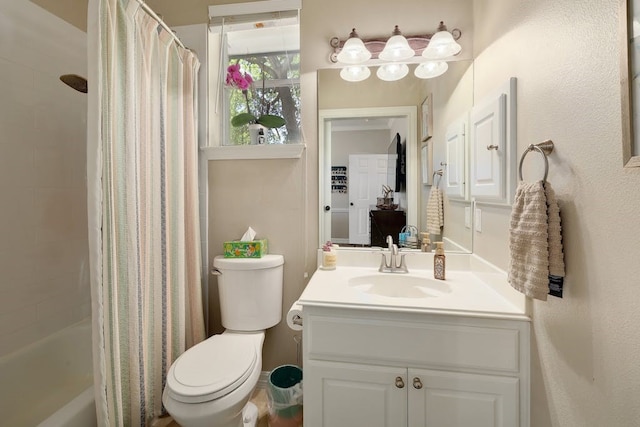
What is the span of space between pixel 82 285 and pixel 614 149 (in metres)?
2.31

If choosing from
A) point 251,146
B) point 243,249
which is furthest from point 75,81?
point 243,249

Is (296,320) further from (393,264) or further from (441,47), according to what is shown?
(441,47)

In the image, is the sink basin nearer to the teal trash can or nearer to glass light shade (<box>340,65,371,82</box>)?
the teal trash can

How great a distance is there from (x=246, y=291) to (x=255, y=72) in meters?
1.34

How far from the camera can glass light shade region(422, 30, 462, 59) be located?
141 centimetres

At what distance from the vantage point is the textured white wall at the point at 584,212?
594 mm

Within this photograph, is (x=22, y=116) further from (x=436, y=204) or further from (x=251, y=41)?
(x=436, y=204)

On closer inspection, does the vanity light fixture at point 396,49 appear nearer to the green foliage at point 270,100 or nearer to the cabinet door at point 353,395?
the green foliage at point 270,100

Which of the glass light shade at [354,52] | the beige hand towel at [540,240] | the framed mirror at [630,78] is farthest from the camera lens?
the glass light shade at [354,52]

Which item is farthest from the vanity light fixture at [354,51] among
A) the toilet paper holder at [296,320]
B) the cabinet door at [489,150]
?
the toilet paper holder at [296,320]

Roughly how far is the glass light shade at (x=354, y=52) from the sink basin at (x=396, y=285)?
45.7 inches

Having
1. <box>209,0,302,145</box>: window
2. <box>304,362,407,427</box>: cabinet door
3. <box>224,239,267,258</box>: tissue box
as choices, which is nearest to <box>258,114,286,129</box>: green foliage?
<box>209,0,302,145</box>: window

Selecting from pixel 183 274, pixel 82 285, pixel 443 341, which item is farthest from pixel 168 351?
pixel 443 341

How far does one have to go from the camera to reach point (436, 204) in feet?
5.04
